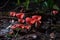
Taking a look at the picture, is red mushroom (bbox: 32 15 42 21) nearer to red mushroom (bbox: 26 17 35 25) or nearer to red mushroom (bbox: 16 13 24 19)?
red mushroom (bbox: 26 17 35 25)

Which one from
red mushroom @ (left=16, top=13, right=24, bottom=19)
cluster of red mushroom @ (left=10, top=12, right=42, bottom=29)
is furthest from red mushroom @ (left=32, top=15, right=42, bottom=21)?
red mushroom @ (left=16, top=13, right=24, bottom=19)

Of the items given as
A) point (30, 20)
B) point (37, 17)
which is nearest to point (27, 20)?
point (30, 20)

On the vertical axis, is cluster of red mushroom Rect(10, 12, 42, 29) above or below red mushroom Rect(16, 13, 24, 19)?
below

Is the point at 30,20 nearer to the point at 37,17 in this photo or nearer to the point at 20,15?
the point at 37,17

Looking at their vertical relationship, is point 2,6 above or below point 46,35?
above

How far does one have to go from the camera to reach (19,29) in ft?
9.68

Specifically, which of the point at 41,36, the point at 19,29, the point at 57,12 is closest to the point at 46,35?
the point at 41,36

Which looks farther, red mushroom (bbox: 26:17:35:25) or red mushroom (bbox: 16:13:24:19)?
red mushroom (bbox: 16:13:24:19)

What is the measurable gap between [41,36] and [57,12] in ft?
2.27

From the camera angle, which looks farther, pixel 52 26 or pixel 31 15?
pixel 31 15

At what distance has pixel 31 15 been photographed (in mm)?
3357

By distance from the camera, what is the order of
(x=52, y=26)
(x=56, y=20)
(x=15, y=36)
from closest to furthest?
(x=15, y=36) < (x=52, y=26) < (x=56, y=20)

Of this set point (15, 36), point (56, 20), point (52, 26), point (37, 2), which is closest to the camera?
point (15, 36)

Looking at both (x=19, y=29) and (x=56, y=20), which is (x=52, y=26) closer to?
(x=56, y=20)
